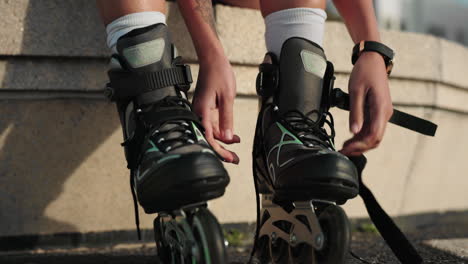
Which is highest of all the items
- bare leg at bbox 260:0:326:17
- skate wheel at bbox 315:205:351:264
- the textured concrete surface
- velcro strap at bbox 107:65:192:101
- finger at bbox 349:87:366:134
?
bare leg at bbox 260:0:326:17

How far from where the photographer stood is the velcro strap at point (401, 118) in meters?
1.66

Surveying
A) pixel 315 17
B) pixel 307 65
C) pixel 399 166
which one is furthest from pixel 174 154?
pixel 399 166

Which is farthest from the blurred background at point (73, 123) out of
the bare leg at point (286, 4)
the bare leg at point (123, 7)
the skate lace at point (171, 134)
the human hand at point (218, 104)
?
the skate lace at point (171, 134)

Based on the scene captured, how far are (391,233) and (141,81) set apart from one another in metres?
0.88

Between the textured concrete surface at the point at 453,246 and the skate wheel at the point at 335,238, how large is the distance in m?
0.77

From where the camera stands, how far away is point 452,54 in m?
3.07

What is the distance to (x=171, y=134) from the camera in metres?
1.43

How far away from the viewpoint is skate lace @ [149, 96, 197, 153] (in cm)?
140

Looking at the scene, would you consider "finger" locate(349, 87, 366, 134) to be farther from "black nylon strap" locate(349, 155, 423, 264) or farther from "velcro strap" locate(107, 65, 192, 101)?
"velcro strap" locate(107, 65, 192, 101)

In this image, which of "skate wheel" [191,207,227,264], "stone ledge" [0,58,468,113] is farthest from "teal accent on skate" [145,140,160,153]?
"stone ledge" [0,58,468,113]

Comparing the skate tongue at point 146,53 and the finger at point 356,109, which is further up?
the skate tongue at point 146,53

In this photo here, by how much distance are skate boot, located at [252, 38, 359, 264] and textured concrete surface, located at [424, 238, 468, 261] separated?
2.39 feet

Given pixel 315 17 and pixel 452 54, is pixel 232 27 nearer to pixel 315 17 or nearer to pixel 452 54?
pixel 315 17

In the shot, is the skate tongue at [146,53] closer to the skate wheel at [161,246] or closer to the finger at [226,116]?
the finger at [226,116]
